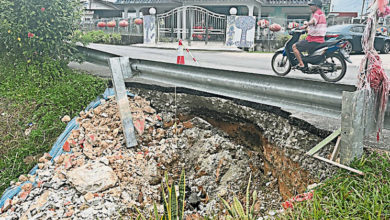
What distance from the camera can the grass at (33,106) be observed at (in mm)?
3976

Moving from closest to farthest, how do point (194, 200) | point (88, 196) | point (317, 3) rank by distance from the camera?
point (88, 196) < point (194, 200) < point (317, 3)

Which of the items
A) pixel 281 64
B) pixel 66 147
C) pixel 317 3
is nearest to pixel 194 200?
pixel 66 147

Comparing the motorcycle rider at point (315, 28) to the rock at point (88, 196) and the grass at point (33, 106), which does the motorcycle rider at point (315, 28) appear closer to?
the grass at point (33, 106)

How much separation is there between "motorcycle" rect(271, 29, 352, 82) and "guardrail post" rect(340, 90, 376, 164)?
3.64m

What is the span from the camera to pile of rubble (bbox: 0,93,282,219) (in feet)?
10.6

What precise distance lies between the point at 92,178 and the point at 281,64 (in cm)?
468

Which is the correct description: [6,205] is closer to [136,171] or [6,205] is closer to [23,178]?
[23,178]

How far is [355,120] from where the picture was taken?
7.35ft

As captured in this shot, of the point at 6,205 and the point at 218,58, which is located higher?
the point at 218,58

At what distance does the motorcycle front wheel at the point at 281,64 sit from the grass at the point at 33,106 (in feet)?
12.1

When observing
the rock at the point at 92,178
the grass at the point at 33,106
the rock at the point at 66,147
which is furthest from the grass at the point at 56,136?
the rock at the point at 92,178

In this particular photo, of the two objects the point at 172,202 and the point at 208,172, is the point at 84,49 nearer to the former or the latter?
the point at 208,172

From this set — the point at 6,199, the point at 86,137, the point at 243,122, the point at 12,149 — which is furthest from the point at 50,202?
the point at 243,122

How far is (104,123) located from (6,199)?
1431 mm
